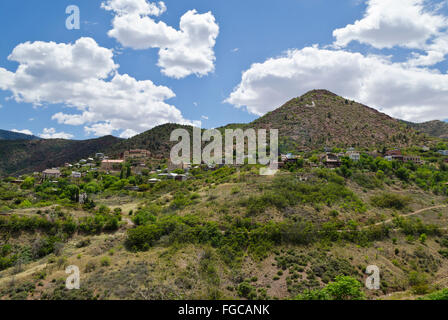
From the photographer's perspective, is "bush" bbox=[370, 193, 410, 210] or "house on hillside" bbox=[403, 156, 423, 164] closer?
"bush" bbox=[370, 193, 410, 210]

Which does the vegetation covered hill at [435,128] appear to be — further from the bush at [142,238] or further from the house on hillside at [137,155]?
the bush at [142,238]

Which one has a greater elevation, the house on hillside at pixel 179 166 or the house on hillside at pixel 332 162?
the house on hillside at pixel 332 162

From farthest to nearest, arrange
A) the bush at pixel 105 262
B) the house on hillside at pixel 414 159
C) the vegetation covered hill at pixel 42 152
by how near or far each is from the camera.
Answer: the vegetation covered hill at pixel 42 152
the house on hillside at pixel 414 159
the bush at pixel 105 262

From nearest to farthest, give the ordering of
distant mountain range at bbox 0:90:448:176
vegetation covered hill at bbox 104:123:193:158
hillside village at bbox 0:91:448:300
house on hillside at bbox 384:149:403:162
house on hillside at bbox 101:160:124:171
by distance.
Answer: hillside village at bbox 0:91:448:300 → house on hillside at bbox 384:149:403:162 → distant mountain range at bbox 0:90:448:176 → house on hillside at bbox 101:160:124:171 → vegetation covered hill at bbox 104:123:193:158

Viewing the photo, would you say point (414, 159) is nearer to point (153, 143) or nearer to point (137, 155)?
point (137, 155)

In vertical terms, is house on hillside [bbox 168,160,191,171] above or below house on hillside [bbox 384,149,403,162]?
below

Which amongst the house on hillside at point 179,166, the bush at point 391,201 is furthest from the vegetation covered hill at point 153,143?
the bush at point 391,201

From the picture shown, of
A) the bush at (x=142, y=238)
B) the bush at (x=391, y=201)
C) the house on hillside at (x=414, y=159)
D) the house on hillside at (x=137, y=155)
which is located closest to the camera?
the bush at (x=142, y=238)

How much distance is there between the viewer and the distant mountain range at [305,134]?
64.2 metres

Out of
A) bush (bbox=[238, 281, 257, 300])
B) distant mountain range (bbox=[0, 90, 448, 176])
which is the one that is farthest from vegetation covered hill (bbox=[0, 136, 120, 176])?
bush (bbox=[238, 281, 257, 300])

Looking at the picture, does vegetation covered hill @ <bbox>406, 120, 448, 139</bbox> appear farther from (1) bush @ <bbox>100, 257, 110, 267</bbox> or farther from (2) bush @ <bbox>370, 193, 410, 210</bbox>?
(1) bush @ <bbox>100, 257, 110, 267</bbox>

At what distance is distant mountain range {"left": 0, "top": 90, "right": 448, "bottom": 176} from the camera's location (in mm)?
64188

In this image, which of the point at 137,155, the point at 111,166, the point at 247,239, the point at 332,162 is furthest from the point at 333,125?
the point at 111,166

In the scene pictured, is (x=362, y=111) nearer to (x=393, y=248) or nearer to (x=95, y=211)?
(x=393, y=248)
